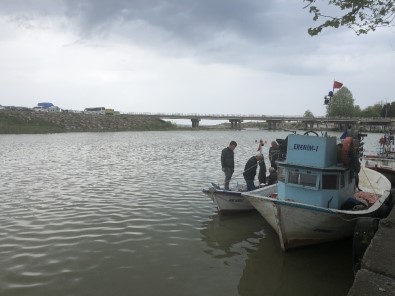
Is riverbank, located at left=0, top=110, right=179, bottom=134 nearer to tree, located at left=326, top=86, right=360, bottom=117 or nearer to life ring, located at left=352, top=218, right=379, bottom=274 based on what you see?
tree, located at left=326, top=86, right=360, bottom=117

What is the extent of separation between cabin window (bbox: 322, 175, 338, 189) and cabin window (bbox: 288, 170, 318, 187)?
250mm

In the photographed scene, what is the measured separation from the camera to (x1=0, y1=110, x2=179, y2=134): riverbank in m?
74.2

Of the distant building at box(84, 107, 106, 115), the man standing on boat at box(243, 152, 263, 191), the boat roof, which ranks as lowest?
the man standing on boat at box(243, 152, 263, 191)

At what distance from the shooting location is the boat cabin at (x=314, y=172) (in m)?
10.5

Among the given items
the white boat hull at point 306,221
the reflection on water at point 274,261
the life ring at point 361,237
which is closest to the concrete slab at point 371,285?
the reflection on water at point 274,261

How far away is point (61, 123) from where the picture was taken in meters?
89.1

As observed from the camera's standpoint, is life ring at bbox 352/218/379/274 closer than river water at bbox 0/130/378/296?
No

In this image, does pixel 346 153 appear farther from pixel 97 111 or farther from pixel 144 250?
pixel 97 111

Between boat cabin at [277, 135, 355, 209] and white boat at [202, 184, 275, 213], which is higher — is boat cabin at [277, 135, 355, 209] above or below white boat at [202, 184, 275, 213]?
above

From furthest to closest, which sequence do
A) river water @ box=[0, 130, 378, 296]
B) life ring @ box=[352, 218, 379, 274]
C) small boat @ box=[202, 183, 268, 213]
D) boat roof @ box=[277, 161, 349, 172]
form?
1. small boat @ box=[202, 183, 268, 213]
2. boat roof @ box=[277, 161, 349, 172]
3. life ring @ box=[352, 218, 379, 274]
4. river water @ box=[0, 130, 378, 296]

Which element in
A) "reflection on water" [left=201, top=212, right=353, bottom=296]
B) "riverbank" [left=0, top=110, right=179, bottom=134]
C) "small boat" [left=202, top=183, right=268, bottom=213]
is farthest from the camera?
"riverbank" [left=0, top=110, right=179, bottom=134]

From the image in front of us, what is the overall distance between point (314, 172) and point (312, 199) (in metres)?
0.85

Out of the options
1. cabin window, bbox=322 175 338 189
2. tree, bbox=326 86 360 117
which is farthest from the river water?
tree, bbox=326 86 360 117

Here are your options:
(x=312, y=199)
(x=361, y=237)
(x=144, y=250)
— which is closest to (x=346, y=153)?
(x=312, y=199)
